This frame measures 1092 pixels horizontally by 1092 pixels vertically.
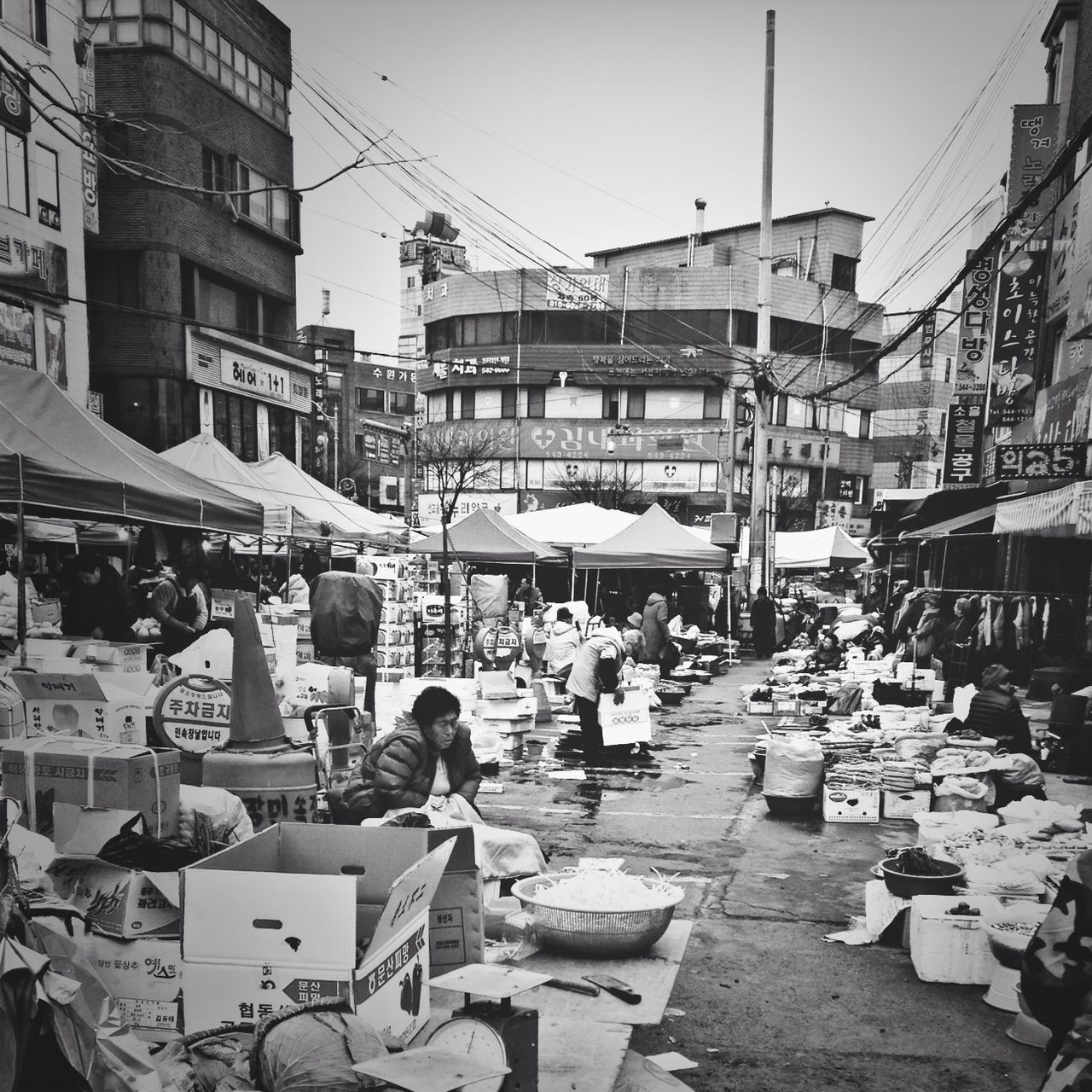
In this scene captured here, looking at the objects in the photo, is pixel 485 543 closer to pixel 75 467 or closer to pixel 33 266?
pixel 75 467

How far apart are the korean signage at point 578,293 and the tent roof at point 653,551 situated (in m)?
35.3

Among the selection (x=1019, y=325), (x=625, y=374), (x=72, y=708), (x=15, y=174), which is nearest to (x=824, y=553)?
(x=1019, y=325)

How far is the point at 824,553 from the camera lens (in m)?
28.0

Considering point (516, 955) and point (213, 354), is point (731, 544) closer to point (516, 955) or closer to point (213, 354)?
point (213, 354)

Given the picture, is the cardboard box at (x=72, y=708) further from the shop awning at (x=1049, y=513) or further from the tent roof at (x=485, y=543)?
the tent roof at (x=485, y=543)

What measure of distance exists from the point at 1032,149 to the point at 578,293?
1494 inches

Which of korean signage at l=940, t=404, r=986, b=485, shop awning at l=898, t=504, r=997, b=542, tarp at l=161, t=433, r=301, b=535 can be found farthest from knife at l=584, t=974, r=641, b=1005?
korean signage at l=940, t=404, r=986, b=485

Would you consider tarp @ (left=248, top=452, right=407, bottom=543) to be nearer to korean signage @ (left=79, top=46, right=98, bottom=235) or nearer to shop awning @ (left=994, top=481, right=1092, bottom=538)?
shop awning @ (left=994, top=481, right=1092, bottom=538)

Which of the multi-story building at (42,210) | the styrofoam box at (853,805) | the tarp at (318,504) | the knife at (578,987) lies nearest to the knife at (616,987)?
the knife at (578,987)

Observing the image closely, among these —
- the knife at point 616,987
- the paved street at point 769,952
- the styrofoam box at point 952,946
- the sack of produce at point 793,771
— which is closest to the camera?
the paved street at point 769,952

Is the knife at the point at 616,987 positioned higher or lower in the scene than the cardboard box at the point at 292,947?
lower

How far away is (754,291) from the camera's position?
5191cm

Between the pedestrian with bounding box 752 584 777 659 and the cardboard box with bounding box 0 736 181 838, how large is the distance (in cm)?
2054

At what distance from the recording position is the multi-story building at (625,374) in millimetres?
51906
